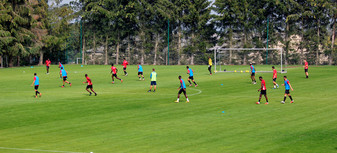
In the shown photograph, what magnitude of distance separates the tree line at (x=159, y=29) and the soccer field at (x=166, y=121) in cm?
4095

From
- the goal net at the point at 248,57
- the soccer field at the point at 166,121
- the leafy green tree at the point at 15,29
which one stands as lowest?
the soccer field at the point at 166,121

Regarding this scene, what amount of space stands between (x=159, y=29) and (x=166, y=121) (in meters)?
70.0

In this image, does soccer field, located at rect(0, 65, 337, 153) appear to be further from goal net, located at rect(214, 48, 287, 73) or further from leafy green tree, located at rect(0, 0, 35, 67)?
goal net, located at rect(214, 48, 287, 73)

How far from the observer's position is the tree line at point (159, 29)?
86.9m

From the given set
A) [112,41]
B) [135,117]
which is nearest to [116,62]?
[112,41]

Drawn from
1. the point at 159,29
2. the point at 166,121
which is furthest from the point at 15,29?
the point at 166,121

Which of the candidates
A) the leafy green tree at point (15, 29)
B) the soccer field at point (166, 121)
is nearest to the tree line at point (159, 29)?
the leafy green tree at point (15, 29)

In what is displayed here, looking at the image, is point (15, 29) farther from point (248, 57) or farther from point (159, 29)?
point (248, 57)

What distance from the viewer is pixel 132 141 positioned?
77.9ft

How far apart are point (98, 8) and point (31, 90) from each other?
5168 centimetres

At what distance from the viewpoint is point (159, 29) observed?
98.2 meters

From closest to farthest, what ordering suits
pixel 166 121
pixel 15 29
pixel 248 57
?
pixel 166 121 → pixel 15 29 → pixel 248 57

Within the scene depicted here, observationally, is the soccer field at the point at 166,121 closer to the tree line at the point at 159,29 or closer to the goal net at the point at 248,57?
the goal net at the point at 248,57

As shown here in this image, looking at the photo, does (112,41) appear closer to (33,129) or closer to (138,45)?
(138,45)
